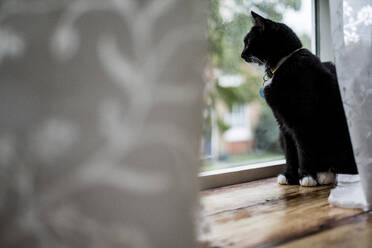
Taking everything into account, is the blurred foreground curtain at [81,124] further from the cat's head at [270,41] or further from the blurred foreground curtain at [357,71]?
the cat's head at [270,41]

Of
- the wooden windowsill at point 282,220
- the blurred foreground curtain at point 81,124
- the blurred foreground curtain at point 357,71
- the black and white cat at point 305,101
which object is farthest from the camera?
the black and white cat at point 305,101

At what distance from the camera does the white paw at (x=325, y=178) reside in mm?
1381

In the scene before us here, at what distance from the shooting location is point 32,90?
0.48 m

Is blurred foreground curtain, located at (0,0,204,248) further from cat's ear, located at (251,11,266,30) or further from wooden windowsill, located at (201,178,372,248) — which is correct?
cat's ear, located at (251,11,266,30)

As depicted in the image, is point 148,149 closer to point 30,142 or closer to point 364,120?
point 30,142

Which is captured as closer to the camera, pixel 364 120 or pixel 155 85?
pixel 155 85

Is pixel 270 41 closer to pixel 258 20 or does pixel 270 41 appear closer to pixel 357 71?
pixel 258 20

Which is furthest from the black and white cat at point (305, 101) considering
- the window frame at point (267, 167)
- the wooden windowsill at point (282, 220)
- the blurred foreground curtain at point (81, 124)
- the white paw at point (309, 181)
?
the blurred foreground curtain at point (81, 124)

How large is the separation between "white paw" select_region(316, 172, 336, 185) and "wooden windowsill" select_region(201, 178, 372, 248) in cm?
4

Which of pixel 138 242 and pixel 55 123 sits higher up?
pixel 55 123

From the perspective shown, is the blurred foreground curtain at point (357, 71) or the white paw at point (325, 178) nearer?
the blurred foreground curtain at point (357, 71)

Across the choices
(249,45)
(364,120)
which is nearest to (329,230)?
(364,120)

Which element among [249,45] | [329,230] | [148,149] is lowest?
[329,230]

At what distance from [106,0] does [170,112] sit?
19cm
